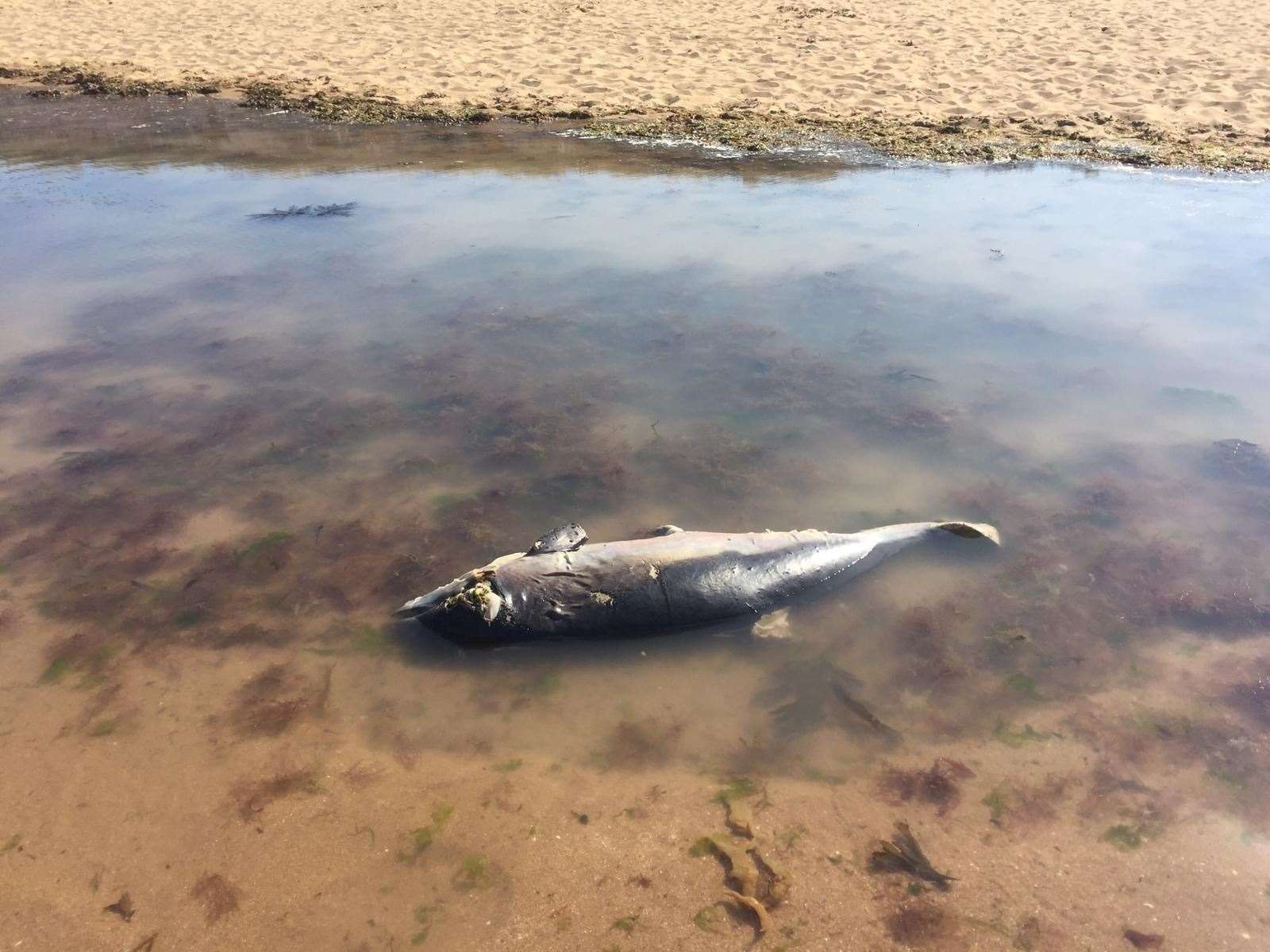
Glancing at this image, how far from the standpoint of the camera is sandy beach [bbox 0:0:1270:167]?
14.4 metres

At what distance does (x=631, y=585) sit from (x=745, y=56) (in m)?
14.9

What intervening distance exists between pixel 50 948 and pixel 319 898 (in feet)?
3.26

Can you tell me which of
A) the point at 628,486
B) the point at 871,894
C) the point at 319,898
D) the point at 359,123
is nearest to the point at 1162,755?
the point at 871,894

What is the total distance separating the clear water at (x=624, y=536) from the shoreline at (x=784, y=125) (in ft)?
9.42

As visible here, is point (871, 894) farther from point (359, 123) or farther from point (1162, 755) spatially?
point (359, 123)

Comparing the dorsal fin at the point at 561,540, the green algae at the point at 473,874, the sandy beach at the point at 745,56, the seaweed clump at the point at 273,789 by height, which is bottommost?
the green algae at the point at 473,874

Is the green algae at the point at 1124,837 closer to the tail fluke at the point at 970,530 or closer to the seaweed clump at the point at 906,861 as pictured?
the seaweed clump at the point at 906,861

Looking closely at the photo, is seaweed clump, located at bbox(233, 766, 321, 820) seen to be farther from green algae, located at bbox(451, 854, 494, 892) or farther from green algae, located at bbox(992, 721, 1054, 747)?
green algae, located at bbox(992, 721, 1054, 747)

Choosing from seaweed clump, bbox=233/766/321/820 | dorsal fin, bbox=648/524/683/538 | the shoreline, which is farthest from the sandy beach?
seaweed clump, bbox=233/766/321/820

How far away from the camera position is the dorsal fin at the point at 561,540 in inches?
204

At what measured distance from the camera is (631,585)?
492 centimetres

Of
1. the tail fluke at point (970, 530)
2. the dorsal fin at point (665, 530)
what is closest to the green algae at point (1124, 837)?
the tail fluke at point (970, 530)

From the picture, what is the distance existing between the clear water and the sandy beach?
505 centimetres

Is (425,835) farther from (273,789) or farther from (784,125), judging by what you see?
(784,125)
